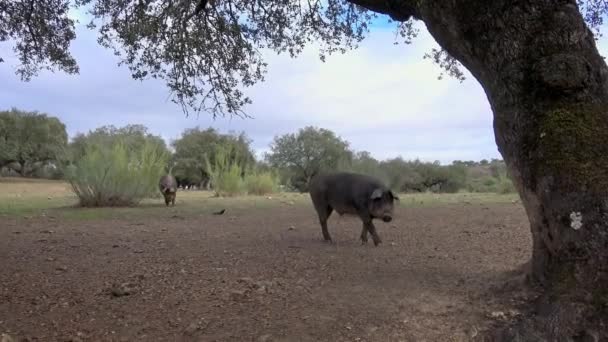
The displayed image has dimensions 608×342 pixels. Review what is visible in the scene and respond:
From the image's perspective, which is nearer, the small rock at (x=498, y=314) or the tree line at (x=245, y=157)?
the small rock at (x=498, y=314)

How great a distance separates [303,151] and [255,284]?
3861cm

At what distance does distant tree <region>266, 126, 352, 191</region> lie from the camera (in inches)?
1679

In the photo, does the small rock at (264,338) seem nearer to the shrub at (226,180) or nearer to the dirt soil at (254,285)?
the dirt soil at (254,285)

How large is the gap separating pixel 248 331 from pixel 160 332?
72 centimetres

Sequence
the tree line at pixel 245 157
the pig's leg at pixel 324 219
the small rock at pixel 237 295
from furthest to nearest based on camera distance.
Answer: the tree line at pixel 245 157, the pig's leg at pixel 324 219, the small rock at pixel 237 295

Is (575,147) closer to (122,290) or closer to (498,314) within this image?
(498,314)

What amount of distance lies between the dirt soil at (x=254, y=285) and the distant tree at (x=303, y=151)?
3304 cm

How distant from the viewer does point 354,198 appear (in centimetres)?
873

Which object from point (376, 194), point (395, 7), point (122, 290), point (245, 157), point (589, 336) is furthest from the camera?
point (245, 157)

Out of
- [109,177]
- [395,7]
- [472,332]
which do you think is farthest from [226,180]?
[472,332]

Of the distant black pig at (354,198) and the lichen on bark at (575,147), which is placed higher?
the lichen on bark at (575,147)

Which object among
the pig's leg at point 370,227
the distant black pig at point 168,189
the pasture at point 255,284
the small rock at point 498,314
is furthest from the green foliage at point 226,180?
the small rock at point 498,314

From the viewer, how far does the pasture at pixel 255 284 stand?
4461 millimetres

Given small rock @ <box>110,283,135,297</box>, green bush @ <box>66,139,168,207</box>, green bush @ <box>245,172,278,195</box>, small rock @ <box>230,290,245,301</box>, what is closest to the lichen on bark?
small rock @ <box>230,290,245,301</box>
